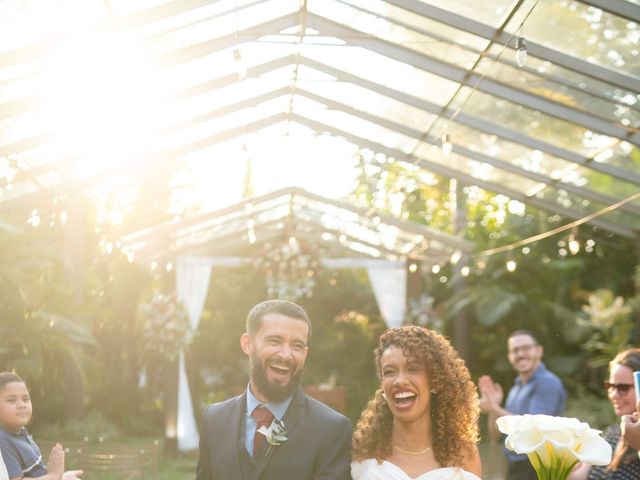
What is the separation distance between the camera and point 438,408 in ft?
11.3

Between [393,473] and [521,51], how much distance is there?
5.15 meters

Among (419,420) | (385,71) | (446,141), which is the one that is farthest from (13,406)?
(446,141)

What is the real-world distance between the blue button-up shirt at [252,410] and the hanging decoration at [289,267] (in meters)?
13.1

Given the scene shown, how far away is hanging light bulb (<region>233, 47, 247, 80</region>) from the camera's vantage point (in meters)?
8.66

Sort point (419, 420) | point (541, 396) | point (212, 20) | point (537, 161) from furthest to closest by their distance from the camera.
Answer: point (537, 161) < point (212, 20) < point (541, 396) < point (419, 420)

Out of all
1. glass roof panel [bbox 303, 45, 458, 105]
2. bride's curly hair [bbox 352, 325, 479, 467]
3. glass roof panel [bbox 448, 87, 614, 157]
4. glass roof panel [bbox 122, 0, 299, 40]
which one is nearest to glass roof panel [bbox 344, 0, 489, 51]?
glass roof panel [bbox 122, 0, 299, 40]

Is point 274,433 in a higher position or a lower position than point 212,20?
lower

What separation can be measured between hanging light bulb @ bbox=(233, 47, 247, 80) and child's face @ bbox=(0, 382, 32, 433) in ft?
15.6

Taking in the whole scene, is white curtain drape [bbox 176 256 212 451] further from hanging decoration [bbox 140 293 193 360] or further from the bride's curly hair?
the bride's curly hair

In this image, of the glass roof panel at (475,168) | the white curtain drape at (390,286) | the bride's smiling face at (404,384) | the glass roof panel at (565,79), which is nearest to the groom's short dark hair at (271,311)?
the bride's smiling face at (404,384)

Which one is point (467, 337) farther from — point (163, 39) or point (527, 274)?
point (163, 39)

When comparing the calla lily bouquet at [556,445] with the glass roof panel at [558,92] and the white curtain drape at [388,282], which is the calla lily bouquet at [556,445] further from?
the white curtain drape at [388,282]

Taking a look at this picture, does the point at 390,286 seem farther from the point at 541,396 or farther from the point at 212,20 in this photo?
A: the point at 541,396

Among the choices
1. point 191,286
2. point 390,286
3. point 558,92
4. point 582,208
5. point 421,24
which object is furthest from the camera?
point 390,286
